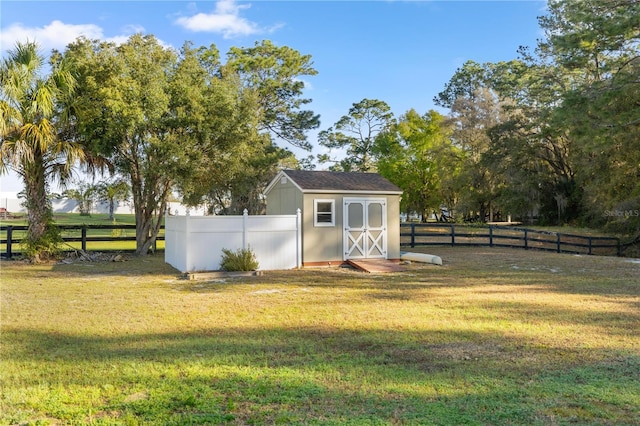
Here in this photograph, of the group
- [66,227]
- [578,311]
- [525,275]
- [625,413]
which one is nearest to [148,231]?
[66,227]

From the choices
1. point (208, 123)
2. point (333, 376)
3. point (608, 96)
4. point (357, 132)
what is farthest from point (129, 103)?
point (357, 132)

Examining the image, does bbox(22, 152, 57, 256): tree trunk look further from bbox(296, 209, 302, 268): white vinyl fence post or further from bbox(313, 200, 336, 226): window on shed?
bbox(313, 200, 336, 226): window on shed

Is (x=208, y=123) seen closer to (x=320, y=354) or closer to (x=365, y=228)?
(x=365, y=228)

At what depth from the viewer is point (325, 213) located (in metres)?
12.9

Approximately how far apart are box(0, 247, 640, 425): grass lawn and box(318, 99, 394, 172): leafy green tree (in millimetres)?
30926

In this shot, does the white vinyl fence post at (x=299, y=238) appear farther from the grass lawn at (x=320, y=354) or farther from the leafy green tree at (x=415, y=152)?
the leafy green tree at (x=415, y=152)

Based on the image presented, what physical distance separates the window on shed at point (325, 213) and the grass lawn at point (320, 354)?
3.64 meters

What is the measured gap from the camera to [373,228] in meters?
13.5

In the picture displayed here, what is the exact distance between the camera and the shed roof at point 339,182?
42.0ft

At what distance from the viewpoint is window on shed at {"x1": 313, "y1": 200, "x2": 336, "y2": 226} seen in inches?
504

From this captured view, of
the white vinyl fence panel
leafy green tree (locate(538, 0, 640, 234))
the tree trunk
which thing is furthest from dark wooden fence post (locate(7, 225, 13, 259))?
leafy green tree (locate(538, 0, 640, 234))

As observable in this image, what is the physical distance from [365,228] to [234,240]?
403 centimetres

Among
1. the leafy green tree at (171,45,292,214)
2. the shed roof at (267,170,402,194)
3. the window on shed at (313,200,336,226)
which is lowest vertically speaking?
the window on shed at (313,200,336,226)

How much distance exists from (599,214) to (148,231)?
74.6 ft
